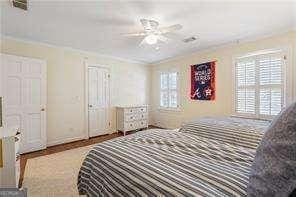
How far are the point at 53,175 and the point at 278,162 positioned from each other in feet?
9.49

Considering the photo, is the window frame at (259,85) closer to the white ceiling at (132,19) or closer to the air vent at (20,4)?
the white ceiling at (132,19)

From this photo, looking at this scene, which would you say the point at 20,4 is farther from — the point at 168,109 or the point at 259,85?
the point at 168,109

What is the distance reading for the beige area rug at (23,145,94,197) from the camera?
234 centimetres

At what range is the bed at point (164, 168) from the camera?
106 centimetres

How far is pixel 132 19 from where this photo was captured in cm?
292

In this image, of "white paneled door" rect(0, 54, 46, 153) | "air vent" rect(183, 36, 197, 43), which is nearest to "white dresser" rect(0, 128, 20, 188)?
"white paneled door" rect(0, 54, 46, 153)

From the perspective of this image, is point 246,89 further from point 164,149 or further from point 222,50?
point 164,149

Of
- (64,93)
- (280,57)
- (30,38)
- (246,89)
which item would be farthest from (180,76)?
(30,38)

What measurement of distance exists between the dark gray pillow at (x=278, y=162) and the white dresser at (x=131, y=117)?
4.60 meters

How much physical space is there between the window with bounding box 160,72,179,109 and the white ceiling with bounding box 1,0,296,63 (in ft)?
5.96

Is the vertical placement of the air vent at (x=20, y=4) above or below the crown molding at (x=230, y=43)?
below

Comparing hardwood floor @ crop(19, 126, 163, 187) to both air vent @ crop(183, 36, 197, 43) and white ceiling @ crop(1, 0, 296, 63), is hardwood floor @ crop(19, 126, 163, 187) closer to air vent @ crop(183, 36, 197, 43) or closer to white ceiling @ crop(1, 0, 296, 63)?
white ceiling @ crop(1, 0, 296, 63)

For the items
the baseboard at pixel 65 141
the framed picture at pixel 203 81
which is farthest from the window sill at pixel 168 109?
the baseboard at pixel 65 141

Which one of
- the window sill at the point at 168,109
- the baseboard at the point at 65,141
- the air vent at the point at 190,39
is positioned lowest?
the baseboard at the point at 65,141
